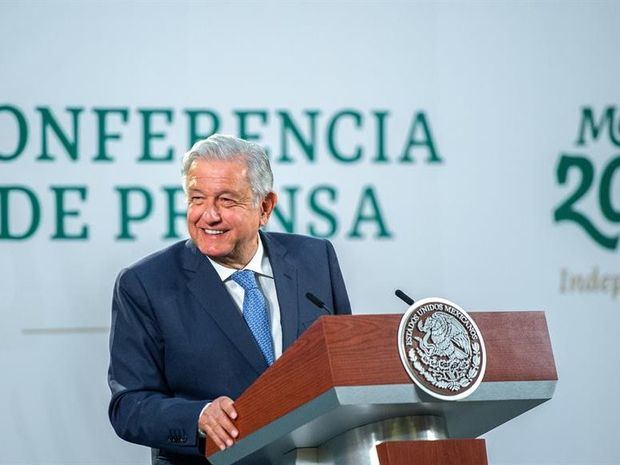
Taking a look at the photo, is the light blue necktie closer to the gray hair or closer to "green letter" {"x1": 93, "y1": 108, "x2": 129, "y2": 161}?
the gray hair

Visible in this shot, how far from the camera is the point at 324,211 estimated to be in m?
4.13

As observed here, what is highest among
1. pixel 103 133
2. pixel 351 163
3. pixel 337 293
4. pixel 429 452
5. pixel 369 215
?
pixel 103 133

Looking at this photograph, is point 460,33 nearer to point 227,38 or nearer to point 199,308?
point 227,38

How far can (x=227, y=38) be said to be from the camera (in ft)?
13.5

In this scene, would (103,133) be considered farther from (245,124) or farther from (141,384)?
(141,384)

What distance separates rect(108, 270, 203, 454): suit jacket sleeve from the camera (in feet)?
7.82

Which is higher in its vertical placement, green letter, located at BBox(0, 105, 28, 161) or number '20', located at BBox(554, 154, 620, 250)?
green letter, located at BBox(0, 105, 28, 161)

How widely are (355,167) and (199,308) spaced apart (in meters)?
1.62

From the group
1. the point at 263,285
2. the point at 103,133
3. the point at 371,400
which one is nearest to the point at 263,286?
the point at 263,285

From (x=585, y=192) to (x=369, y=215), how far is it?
83 cm

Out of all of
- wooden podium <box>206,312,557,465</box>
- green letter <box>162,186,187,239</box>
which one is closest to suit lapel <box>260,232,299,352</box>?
wooden podium <box>206,312,557,465</box>

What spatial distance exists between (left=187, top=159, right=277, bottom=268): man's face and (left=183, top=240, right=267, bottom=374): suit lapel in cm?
5

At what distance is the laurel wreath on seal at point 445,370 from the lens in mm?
1955

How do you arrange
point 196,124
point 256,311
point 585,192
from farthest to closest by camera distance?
point 585,192 < point 196,124 < point 256,311
